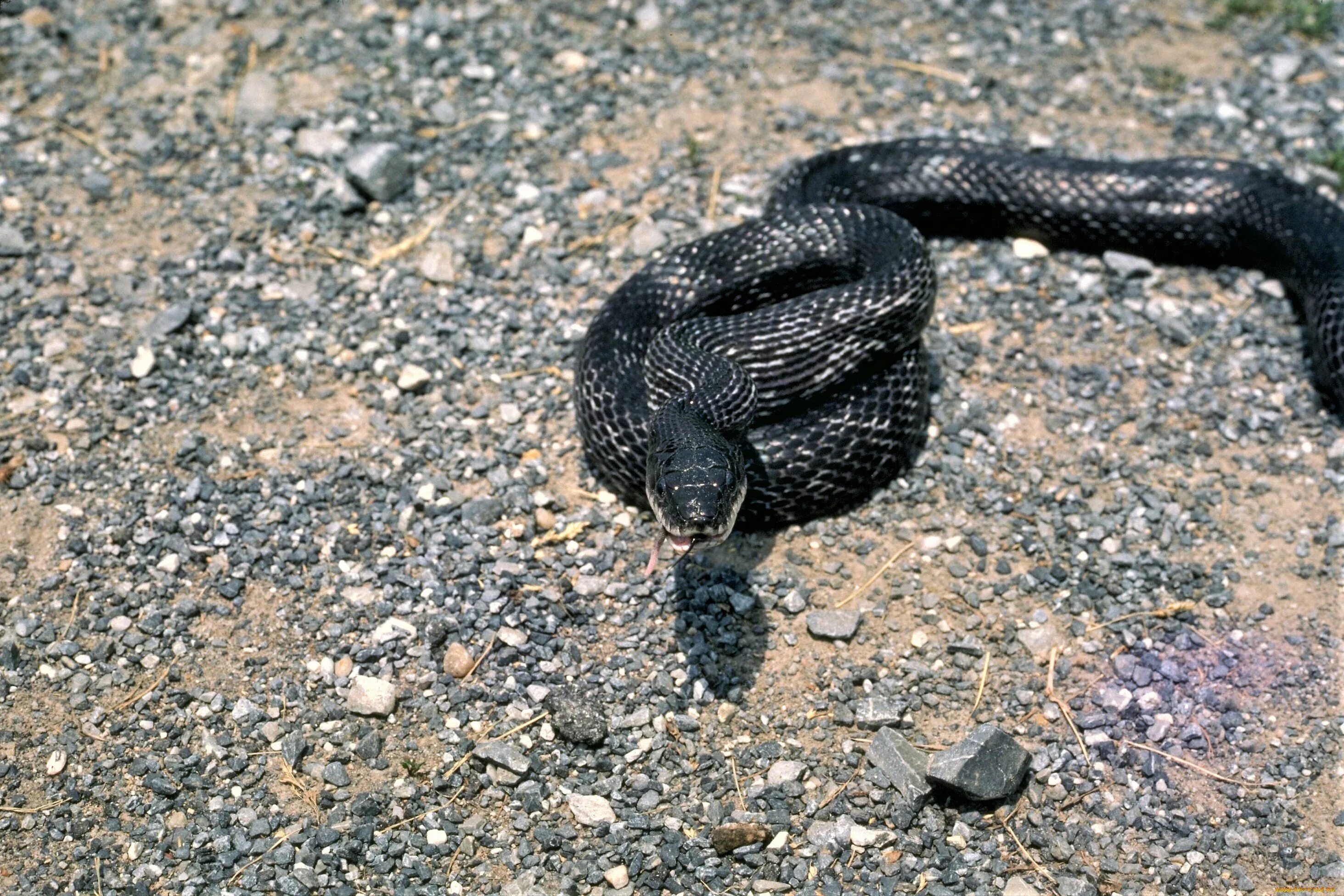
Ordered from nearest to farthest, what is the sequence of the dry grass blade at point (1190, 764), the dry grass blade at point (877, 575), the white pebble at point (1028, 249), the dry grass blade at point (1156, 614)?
the dry grass blade at point (1190, 764) < the dry grass blade at point (1156, 614) < the dry grass blade at point (877, 575) < the white pebble at point (1028, 249)

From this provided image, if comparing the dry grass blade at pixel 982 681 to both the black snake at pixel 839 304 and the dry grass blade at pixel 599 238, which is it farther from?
the dry grass blade at pixel 599 238

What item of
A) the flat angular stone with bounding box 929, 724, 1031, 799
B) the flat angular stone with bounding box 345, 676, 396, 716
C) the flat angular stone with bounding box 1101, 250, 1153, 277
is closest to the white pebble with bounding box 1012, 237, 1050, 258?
the flat angular stone with bounding box 1101, 250, 1153, 277

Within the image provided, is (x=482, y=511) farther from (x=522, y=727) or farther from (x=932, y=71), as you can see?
(x=932, y=71)

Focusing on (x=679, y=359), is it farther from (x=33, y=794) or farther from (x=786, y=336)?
(x=33, y=794)

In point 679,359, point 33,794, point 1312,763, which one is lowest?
point 33,794

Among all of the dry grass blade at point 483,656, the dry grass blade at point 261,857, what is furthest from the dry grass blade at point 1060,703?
the dry grass blade at point 261,857

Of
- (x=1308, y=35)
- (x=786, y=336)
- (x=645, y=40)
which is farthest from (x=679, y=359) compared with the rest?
(x=1308, y=35)

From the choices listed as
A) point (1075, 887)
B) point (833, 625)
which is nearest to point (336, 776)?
point (833, 625)
